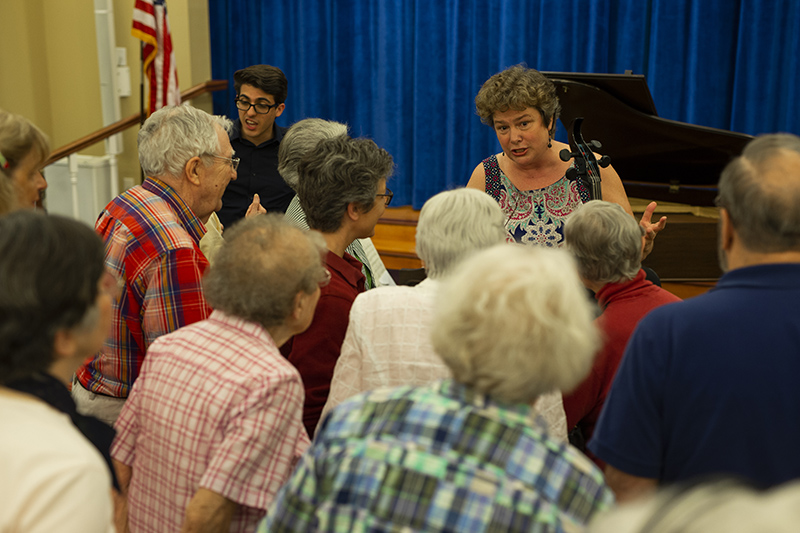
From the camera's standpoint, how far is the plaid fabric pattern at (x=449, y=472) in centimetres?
100

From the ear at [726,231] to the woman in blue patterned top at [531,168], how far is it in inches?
55.4

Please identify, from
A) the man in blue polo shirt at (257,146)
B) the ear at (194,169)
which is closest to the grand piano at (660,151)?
the man in blue polo shirt at (257,146)

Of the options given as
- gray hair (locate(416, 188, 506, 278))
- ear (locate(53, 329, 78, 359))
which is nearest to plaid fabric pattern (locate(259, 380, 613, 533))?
ear (locate(53, 329, 78, 359))

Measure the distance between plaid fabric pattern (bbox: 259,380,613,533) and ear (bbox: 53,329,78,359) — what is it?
15.9 inches

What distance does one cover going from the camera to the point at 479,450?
3.34ft

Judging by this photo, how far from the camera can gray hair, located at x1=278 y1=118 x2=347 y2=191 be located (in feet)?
8.42

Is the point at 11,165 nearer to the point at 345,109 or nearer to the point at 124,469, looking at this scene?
the point at 124,469

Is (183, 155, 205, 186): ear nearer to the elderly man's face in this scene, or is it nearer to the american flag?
the elderly man's face

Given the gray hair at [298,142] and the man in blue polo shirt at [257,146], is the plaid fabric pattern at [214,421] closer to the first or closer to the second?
the gray hair at [298,142]

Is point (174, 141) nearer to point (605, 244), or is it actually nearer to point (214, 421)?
point (214, 421)

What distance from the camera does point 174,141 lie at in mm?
2121

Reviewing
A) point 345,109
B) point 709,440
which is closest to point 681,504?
point 709,440

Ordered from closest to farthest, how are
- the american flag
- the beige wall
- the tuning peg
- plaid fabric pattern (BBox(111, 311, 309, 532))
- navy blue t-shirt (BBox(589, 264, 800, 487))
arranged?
navy blue t-shirt (BBox(589, 264, 800, 487))
plaid fabric pattern (BBox(111, 311, 309, 532))
the tuning peg
the american flag
the beige wall

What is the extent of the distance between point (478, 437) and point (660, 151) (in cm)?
338
